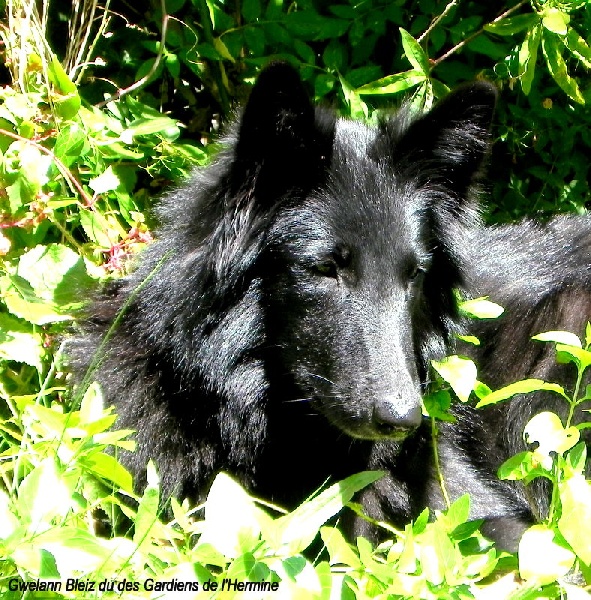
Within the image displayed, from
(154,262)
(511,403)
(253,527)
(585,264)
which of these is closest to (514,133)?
(585,264)

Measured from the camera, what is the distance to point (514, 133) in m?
4.78

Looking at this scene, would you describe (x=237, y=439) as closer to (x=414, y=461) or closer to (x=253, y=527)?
(x=414, y=461)

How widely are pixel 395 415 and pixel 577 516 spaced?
0.65 meters

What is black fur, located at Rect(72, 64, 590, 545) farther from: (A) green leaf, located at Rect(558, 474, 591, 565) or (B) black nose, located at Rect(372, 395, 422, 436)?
(A) green leaf, located at Rect(558, 474, 591, 565)

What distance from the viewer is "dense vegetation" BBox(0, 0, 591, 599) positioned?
1.88 meters

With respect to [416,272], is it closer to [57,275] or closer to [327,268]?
[327,268]

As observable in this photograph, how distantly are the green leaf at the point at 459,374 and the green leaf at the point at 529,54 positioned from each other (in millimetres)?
1762

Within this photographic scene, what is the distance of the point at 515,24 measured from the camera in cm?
378

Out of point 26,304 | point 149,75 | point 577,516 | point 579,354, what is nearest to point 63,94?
point 149,75

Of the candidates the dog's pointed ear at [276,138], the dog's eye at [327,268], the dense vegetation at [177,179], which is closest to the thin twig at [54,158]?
the dense vegetation at [177,179]

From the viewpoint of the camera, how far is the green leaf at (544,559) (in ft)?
6.24

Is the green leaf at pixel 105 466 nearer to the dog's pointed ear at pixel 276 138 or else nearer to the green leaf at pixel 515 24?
the dog's pointed ear at pixel 276 138

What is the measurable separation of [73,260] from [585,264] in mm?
2279

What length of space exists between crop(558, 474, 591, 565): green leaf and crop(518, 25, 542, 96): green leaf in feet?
7.40
